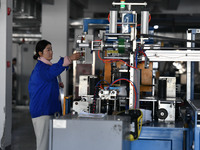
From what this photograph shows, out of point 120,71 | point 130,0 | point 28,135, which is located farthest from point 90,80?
point 28,135

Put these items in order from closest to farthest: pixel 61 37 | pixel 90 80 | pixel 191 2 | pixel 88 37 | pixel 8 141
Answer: pixel 88 37, pixel 90 80, pixel 8 141, pixel 61 37, pixel 191 2

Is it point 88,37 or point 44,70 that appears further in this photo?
point 44,70

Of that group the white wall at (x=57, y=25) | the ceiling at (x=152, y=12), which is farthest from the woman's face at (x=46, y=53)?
the white wall at (x=57, y=25)

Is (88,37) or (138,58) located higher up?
(88,37)

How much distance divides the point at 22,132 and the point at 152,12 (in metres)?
4.58

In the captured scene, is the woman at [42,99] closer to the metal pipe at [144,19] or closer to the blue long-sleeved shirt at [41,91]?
the blue long-sleeved shirt at [41,91]

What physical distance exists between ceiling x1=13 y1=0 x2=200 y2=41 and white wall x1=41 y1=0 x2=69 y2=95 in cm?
16

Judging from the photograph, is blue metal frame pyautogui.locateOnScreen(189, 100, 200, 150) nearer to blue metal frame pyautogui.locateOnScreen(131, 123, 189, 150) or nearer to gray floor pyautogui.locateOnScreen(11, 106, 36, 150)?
blue metal frame pyautogui.locateOnScreen(131, 123, 189, 150)

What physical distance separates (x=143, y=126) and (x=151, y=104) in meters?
0.36

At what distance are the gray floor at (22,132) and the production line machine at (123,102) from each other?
175 centimetres

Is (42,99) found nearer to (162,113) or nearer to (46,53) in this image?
(46,53)

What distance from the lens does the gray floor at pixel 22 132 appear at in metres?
4.21

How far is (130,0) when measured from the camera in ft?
8.77

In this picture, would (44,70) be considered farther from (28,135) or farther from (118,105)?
(28,135)
